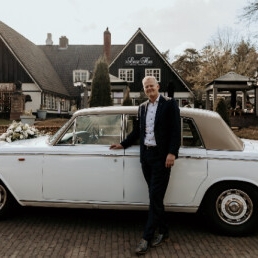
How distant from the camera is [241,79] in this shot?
25.3m

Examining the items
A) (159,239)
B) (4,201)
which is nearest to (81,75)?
(4,201)

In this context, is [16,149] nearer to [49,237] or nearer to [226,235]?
[49,237]

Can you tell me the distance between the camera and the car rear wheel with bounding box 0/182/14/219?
16.7 feet

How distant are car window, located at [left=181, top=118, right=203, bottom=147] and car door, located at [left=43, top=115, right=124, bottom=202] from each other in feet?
2.77

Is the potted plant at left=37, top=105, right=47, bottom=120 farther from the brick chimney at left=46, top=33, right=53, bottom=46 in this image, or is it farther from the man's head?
the man's head

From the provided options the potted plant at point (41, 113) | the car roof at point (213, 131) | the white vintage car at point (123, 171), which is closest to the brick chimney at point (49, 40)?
the potted plant at point (41, 113)

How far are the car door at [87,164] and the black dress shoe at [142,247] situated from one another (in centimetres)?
75

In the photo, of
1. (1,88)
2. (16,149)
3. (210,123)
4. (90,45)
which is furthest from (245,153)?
(90,45)

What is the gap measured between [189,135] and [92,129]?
1.31 metres

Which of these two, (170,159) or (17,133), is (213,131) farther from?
(17,133)

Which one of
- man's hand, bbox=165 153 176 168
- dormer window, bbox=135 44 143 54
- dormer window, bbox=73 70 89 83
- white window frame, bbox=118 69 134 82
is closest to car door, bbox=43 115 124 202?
man's hand, bbox=165 153 176 168

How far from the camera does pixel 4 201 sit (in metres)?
5.11

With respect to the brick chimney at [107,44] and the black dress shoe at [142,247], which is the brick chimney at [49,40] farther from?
the black dress shoe at [142,247]

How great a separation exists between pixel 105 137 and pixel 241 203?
1.96 meters
